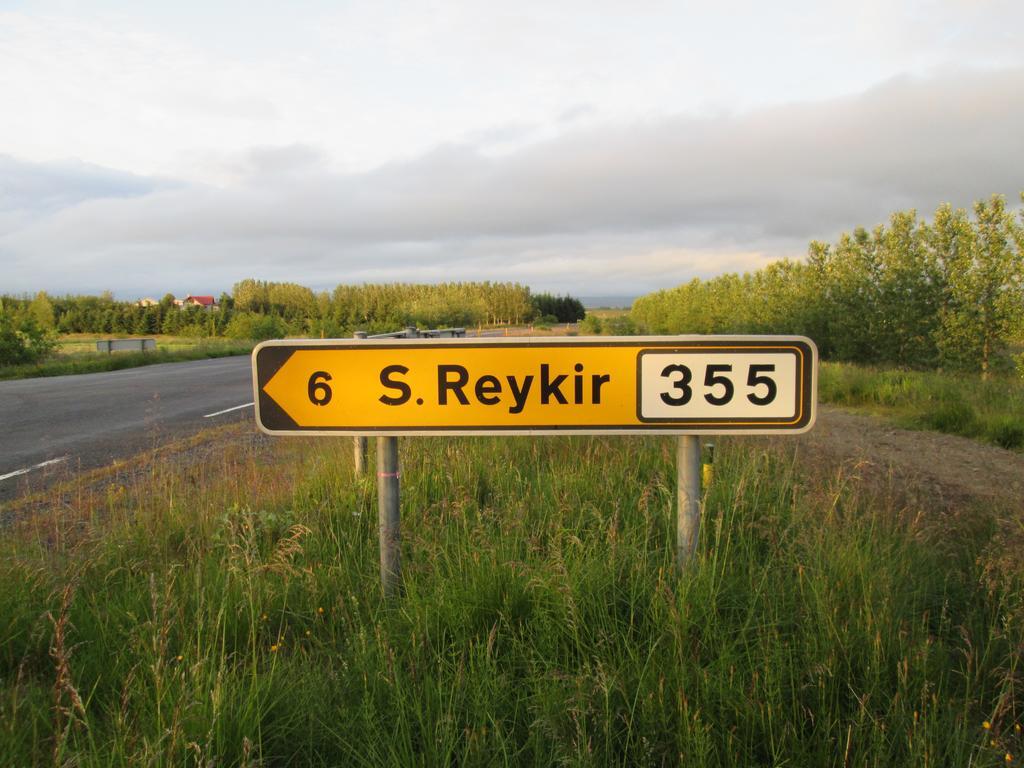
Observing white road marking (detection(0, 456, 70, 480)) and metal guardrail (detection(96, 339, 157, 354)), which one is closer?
white road marking (detection(0, 456, 70, 480))

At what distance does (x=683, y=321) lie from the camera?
154 ft

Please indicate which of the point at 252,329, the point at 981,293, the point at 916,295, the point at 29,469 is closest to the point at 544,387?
the point at 29,469

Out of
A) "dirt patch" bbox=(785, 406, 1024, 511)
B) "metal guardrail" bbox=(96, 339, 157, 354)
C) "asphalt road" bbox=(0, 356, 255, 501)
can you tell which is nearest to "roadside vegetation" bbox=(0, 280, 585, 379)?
"metal guardrail" bbox=(96, 339, 157, 354)

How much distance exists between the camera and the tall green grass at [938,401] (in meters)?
7.56

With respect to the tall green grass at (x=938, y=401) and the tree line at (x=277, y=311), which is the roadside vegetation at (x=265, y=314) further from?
the tall green grass at (x=938, y=401)

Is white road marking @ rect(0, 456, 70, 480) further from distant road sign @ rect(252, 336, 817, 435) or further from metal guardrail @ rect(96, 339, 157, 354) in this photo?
metal guardrail @ rect(96, 339, 157, 354)

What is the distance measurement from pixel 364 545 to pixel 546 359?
136 centimetres

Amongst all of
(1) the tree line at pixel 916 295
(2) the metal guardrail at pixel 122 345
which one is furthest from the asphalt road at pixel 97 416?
(1) the tree line at pixel 916 295

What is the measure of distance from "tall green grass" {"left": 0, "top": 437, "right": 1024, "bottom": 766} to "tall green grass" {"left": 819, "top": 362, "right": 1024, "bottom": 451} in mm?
5562

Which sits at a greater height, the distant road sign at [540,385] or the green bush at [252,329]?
the green bush at [252,329]

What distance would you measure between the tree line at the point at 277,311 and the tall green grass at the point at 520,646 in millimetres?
44376

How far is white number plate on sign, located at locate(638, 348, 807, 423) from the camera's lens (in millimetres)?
2150

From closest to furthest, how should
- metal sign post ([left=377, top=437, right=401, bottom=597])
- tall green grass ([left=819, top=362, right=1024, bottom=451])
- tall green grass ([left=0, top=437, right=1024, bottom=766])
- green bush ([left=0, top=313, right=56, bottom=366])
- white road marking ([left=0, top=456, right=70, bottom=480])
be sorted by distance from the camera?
1. tall green grass ([left=0, top=437, right=1024, bottom=766])
2. metal sign post ([left=377, top=437, right=401, bottom=597])
3. white road marking ([left=0, top=456, right=70, bottom=480])
4. tall green grass ([left=819, top=362, right=1024, bottom=451])
5. green bush ([left=0, top=313, right=56, bottom=366])

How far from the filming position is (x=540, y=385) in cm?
219
